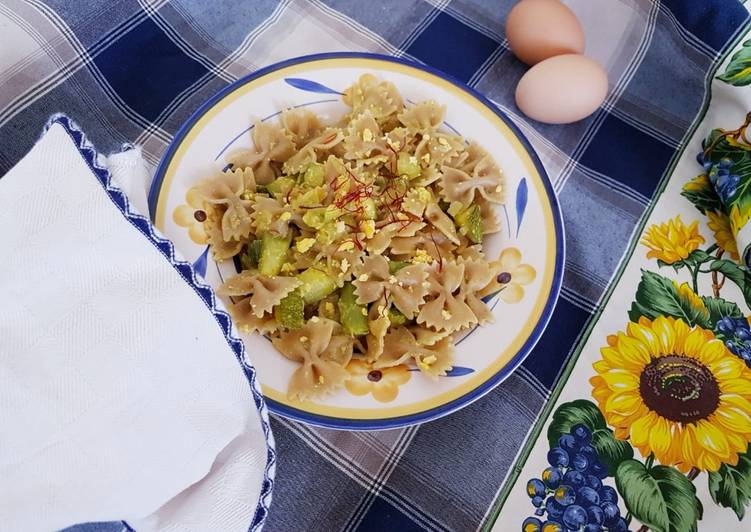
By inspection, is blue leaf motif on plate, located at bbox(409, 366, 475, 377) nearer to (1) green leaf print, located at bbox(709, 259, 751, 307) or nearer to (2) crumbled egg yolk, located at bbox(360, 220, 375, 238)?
(2) crumbled egg yolk, located at bbox(360, 220, 375, 238)

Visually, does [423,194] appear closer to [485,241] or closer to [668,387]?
[485,241]

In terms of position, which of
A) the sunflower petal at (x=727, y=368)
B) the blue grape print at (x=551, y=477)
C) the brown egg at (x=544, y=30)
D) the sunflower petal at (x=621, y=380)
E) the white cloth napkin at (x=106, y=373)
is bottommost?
the white cloth napkin at (x=106, y=373)

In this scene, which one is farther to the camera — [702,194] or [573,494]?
[702,194]

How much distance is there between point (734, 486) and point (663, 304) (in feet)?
0.80

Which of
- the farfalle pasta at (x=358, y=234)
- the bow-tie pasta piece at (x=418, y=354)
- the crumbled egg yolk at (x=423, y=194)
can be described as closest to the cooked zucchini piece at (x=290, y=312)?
the farfalle pasta at (x=358, y=234)

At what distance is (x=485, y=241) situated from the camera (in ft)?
2.77

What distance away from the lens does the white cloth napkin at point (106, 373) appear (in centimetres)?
50

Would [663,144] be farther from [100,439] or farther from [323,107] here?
[100,439]

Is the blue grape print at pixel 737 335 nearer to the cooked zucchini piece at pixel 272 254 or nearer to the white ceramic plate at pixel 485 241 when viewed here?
the white ceramic plate at pixel 485 241

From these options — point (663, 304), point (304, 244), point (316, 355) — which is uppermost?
point (663, 304)

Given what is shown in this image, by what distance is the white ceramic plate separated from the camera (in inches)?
27.6

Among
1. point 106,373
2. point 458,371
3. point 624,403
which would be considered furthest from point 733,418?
point 106,373

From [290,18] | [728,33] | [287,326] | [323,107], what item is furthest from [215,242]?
[728,33]

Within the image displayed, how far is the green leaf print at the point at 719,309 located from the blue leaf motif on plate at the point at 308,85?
60cm
